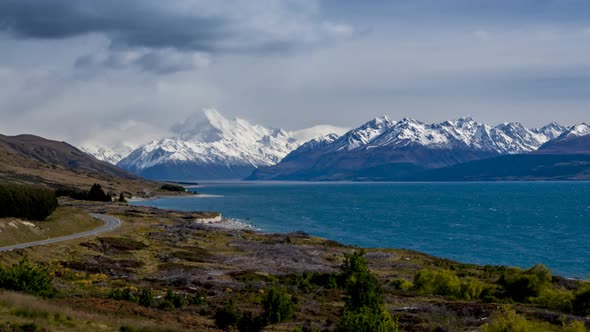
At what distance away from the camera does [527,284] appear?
153ft

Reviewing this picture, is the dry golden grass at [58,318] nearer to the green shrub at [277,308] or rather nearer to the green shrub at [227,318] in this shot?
the green shrub at [227,318]

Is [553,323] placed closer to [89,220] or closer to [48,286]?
[48,286]

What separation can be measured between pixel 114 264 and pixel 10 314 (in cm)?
3163

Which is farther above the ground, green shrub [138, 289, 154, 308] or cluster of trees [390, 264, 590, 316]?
green shrub [138, 289, 154, 308]

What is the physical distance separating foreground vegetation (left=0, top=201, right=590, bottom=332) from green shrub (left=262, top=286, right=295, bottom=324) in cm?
6

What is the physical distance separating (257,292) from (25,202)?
44.6 meters

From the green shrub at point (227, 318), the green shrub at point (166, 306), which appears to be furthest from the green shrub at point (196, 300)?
the green shrub at point (227, 318)

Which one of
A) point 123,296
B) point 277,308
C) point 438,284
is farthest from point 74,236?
point 277,308

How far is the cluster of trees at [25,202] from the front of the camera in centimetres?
6956

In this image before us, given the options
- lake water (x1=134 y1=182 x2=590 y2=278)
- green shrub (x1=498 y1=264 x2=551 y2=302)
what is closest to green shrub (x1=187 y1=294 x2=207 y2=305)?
green shrub (x1=498 y1=264 x2=551 y2=302)

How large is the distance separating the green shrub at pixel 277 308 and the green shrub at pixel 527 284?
23.4 m

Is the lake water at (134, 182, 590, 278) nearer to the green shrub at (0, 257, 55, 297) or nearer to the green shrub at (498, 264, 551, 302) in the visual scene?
the green shrub at (498, 264, 551, 302)

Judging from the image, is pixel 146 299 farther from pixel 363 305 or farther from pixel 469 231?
pixel 469 231

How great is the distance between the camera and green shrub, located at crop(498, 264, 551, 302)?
152 feet
